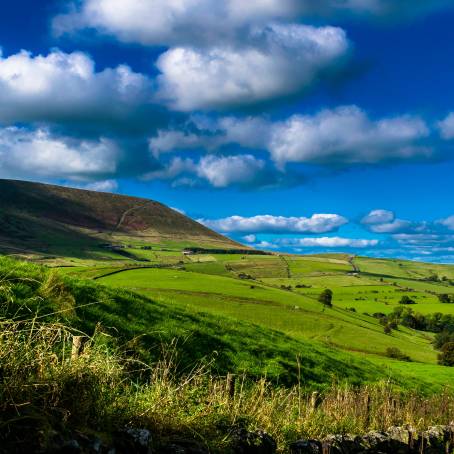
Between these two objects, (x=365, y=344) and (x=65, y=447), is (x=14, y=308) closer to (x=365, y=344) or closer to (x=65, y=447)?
(x=65, y=447)

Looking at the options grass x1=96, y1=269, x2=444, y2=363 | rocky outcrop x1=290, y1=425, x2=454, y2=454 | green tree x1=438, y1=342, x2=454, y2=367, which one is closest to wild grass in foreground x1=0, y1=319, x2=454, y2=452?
rocky outcrop x1=290, y1=425, x2=454, y2=454

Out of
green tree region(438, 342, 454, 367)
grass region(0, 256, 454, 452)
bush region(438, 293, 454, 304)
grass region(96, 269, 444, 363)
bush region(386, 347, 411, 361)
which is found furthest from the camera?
bush region(438, 293, 454, 304)

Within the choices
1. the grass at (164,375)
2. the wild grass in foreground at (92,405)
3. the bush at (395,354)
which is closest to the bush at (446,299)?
the bush at (395,354)

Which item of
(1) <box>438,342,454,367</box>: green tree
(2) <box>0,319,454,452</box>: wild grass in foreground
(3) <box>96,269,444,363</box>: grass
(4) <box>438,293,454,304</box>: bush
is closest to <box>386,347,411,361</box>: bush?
(3) <box>96,269,444,363</box>: grass

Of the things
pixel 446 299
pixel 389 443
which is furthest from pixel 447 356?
pixel 446 299

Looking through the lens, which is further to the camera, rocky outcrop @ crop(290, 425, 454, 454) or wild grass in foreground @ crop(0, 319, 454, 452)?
rocky outcrop @ crop(290, 425, 454, 454)

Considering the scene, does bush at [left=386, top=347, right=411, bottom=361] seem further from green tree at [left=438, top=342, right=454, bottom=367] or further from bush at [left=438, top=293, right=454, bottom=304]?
bush at [left=438, top=293, right=454, bottom=304]

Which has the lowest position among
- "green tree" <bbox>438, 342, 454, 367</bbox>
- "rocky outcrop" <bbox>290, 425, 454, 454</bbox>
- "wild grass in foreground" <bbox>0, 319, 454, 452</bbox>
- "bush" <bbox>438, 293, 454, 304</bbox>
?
"green tree" <bbox>438, 342, 454, 367</bbox>

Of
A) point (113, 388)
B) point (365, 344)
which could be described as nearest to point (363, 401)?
point (113, 388)

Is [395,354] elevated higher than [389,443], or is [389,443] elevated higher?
[389,443]

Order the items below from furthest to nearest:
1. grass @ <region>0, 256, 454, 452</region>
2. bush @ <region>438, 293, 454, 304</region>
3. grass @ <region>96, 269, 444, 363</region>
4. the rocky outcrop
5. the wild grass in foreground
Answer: bush @ <region>438, 293, 454, 304</region> < grass @ <region>96, 269, 444, 363</region> < the rocky outcrop < grass @ <region>0, 256, 454, 452</region> < the wild grass in foreground

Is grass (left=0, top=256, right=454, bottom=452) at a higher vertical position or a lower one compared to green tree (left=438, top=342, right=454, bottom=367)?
higher

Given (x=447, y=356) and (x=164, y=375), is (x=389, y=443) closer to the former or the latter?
(x=164, y=375)

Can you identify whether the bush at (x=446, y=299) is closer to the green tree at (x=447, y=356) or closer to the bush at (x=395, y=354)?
Answer: the green tree at (x=447, y=356)
